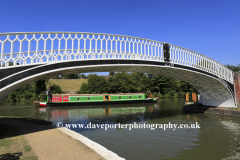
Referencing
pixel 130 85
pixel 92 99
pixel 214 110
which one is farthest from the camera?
pixel 130 85

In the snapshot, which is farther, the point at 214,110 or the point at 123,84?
the point at 123,84

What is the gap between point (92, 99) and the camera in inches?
952

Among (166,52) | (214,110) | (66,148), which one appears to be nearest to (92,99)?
(214,110)

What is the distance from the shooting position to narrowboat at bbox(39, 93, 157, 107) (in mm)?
22766

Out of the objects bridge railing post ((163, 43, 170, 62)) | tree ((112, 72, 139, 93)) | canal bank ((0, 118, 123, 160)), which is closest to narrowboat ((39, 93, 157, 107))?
tree ((112, 72, 139, 93))

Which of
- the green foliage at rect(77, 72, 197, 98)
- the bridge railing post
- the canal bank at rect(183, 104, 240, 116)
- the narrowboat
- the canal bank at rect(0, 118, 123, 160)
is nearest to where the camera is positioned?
the canal bank at rect(0, 118, 123, 160)

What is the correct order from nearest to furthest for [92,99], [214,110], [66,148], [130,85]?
[66,148], [214,110], [92,99], [130,85]

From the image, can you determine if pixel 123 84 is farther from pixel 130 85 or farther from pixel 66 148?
pixel 66 148

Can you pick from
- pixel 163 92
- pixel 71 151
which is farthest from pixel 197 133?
pixel 163 92

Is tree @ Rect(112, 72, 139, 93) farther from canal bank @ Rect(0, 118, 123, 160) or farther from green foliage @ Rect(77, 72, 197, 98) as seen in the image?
canal bank @ Rect(0, 118, 123, 160)

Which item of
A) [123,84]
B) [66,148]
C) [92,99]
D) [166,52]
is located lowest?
[66,148]

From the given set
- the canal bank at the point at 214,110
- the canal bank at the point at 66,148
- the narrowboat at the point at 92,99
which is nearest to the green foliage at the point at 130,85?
the narrowboat at the point at 92,99

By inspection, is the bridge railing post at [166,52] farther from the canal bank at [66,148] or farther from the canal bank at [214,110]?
the canal bank at [214,110]

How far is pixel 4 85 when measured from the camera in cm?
560
